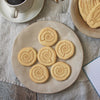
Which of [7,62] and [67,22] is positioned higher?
Answer: [67,22]

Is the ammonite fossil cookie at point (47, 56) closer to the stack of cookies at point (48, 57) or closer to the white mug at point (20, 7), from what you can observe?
the stack of cookies at point (48, 57)

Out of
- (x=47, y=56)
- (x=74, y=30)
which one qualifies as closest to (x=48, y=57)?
(x=47, y=56)

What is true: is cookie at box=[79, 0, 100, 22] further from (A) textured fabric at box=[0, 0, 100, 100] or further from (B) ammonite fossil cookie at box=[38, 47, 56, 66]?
(B) ammonite fossil cookie at box=[38, 47, 56, 66]

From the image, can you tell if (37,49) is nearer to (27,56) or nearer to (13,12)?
(27,56)

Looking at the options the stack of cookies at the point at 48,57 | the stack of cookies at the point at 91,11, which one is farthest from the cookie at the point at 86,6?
the stack of cookies at the point at 48,57

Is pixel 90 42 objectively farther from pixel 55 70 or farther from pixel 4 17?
pixel 4 17

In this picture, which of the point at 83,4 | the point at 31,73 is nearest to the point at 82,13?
the point at 83,4
